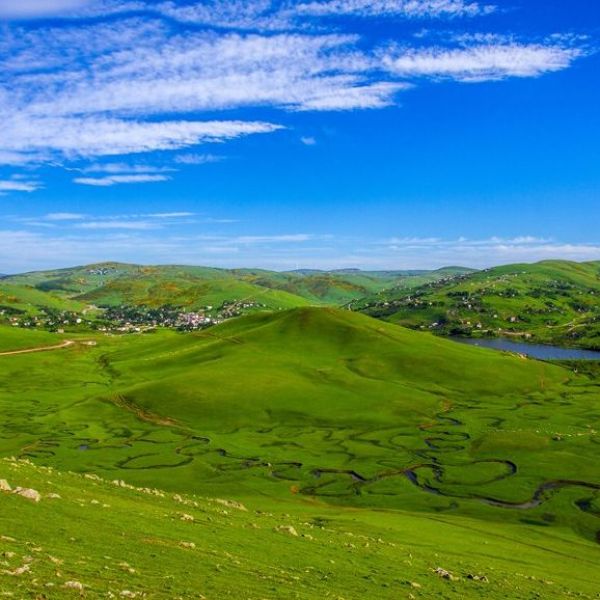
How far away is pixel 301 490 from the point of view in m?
106

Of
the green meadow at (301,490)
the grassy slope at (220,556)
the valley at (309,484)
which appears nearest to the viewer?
the grassy slope at (220,556)

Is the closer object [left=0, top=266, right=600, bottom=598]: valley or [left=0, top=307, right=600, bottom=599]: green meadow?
[left=0, top=307, right=600, bottom=599]: green meadow

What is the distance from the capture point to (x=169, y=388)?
186m

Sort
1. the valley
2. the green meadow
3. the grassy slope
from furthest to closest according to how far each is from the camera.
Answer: the valley < the green meadow < the grassy slope

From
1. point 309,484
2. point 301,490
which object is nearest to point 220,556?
point 301,490

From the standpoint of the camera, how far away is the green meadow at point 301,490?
3531 cm

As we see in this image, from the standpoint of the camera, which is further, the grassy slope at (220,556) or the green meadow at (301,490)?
the green meadow at (301,490)

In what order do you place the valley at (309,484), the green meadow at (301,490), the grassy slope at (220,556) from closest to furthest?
1. the grassy slope at (220,556)
2. the green meadow at (301,490)
3. the valley at (309,484)

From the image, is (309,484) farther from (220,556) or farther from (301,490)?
(220,556)

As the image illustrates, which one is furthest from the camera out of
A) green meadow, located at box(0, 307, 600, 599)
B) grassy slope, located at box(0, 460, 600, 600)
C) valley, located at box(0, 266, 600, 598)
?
valley, located at box(0, 266, 600, 598)

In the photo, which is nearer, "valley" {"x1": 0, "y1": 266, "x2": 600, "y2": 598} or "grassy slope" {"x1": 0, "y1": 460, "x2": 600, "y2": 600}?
"grassy slope" {"x1": 0, "y1": 460, "x2": 600, "y2": 600}

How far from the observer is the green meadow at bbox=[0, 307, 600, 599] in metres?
35.3

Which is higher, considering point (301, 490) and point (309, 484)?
point (301, 490)

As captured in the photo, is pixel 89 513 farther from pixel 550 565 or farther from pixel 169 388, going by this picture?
pixel 169 388
